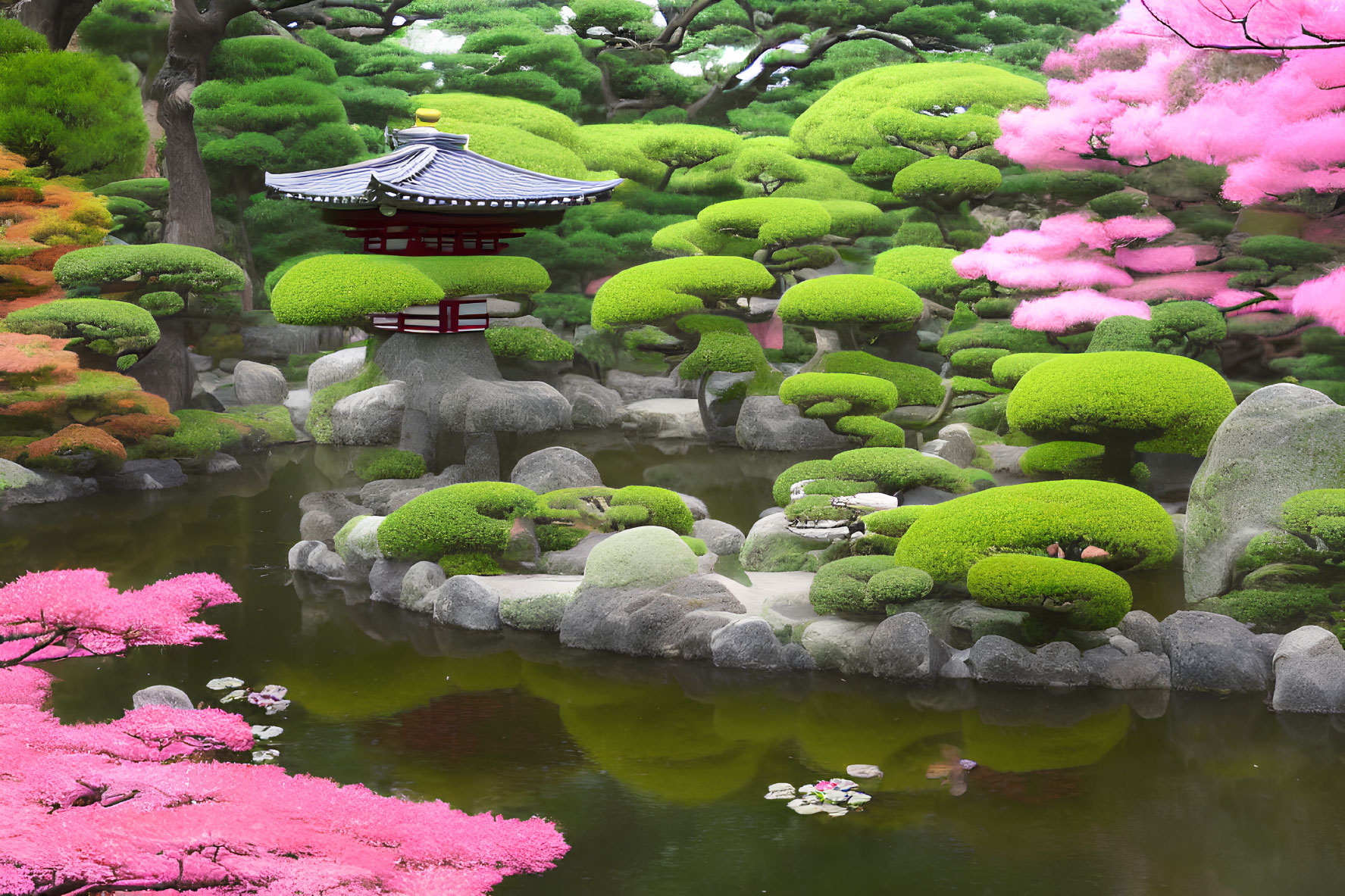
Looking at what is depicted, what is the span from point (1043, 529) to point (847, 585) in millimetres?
1292

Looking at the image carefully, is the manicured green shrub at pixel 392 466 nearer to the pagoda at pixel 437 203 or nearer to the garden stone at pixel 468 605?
the pagoda at pixel 437 203

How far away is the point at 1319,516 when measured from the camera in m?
7.23

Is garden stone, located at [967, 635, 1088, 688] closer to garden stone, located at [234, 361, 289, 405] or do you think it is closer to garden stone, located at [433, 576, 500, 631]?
garden stone, located at [433, 576, 500, 631]

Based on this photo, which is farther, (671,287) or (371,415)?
(671,287)

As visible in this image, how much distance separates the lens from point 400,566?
9180 millimetres

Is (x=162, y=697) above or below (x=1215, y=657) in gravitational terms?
below

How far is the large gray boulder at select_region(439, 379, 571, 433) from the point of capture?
12.0 m

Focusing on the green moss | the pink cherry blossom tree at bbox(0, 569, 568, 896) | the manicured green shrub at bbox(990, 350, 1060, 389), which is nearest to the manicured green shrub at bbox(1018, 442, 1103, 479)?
the manicured green shrub at bbox(990, 350, 1060, 389)

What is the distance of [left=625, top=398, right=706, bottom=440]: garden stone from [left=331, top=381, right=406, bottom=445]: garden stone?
4927mm

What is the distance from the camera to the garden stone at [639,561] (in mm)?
8195

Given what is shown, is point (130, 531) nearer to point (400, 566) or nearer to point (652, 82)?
point (400, 566)

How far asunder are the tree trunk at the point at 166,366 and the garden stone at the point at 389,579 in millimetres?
7021

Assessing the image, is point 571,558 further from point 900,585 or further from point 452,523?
point 900,585

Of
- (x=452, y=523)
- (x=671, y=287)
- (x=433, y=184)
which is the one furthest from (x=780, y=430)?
(x=452, y=523)
